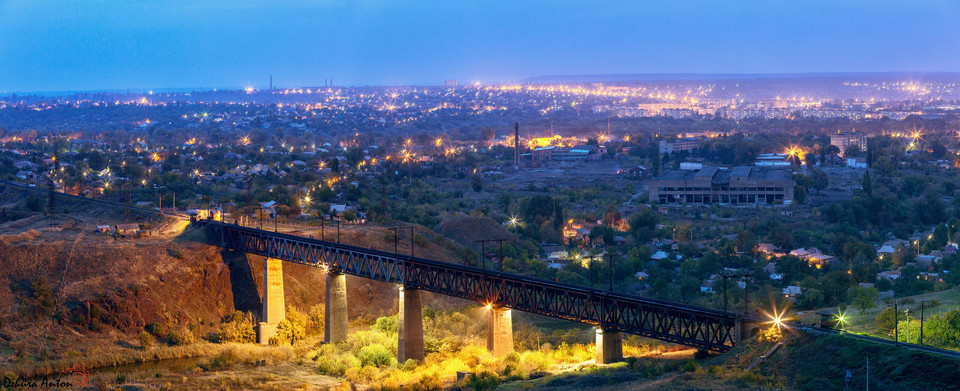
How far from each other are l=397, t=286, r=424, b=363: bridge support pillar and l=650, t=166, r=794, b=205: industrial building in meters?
59.1

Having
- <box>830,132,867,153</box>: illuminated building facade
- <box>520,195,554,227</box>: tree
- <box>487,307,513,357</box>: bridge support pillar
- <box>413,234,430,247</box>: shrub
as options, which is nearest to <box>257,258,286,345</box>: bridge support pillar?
<box>413,234,430,247</box>: shrub

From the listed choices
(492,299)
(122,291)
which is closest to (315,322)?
(122,291)

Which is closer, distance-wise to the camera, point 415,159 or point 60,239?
point 60,239

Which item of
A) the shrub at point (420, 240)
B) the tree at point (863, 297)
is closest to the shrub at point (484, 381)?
the tree at point (863, 297)

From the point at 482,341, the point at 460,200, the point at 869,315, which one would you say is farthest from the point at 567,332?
the point at 460,200

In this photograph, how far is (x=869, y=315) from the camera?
142 ft

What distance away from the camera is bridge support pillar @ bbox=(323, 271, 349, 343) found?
52000mm

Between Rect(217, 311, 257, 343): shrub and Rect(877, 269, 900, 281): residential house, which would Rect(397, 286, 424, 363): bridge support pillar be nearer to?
Rect(217, 311, 257, 343): shrub

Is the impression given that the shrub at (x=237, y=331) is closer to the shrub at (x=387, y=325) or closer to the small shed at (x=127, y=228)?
the shrub at (x=387, y=325)

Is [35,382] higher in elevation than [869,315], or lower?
lower

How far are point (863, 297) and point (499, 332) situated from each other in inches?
788

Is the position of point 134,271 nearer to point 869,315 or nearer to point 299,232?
point 299,232

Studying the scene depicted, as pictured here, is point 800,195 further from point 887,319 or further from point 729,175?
point 887,319

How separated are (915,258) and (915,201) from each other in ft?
90.1
